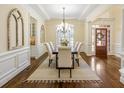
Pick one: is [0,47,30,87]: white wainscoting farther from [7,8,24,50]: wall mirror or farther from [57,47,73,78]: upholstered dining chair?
[57,47,73,78]: upholstered dining chair

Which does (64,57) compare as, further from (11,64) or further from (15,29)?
(15,29)

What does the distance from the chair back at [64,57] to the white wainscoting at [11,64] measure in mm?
1356

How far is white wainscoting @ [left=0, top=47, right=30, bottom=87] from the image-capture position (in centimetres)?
452

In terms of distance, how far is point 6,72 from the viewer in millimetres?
4820

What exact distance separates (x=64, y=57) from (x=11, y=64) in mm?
1587

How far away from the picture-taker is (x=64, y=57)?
5.64 meters

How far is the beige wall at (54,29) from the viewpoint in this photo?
13688 millimetres

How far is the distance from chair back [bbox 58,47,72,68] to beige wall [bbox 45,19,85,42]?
27.0 feet

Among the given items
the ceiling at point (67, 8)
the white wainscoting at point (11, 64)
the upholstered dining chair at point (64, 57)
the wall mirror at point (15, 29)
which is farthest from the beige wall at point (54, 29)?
the upholstered dining chair at point (64, 57)

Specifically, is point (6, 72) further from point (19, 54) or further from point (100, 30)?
point (100, 30)

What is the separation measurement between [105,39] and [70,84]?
25.5 ft

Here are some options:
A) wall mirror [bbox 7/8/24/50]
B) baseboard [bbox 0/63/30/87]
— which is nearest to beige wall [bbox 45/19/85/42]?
wall mirror [bbox 7/8/24/50]

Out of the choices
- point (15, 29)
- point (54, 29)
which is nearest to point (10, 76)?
point (15, 29)

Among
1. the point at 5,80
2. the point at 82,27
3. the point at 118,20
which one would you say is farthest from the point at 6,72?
the point at 82,27
